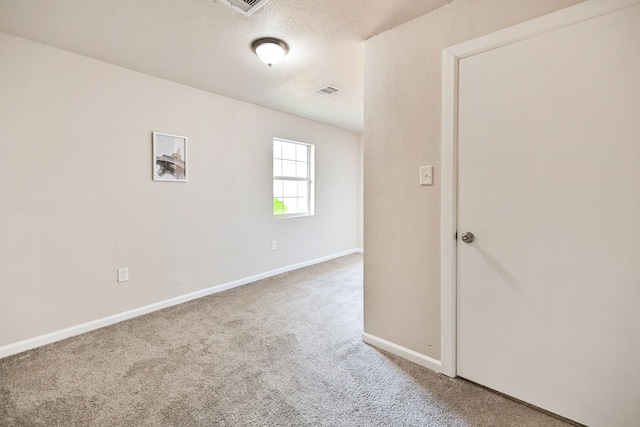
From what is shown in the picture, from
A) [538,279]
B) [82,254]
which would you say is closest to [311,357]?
[538,279]

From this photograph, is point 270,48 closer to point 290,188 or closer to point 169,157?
point 169,157

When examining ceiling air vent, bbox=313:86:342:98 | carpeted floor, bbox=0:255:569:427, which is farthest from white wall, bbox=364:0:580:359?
ceiling air vent, bbox=313:86:342:98

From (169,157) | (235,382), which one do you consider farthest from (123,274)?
(235,382)

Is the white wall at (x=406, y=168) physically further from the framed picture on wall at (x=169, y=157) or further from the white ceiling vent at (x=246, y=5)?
the framed picture on wall at (x=169, y=157)

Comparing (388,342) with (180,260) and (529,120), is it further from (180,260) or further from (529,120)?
(180,260)

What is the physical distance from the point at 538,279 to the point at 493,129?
83 centimetres

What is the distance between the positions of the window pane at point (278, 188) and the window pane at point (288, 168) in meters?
0.16

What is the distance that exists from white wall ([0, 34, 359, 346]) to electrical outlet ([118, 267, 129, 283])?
1.8 inches

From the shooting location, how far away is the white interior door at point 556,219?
1.23 meters

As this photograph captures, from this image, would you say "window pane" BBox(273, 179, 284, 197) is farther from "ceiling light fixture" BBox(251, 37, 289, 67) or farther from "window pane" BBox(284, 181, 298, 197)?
"ceiling light fixture" BBox(251, 37, 289, 67)

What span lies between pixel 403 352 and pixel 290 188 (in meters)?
2.92

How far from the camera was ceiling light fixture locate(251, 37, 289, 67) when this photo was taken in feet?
6.80

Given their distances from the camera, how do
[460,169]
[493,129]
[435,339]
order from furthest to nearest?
[435,339] < [460,169] < [493,129]

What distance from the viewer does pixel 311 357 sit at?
6.48 feet
